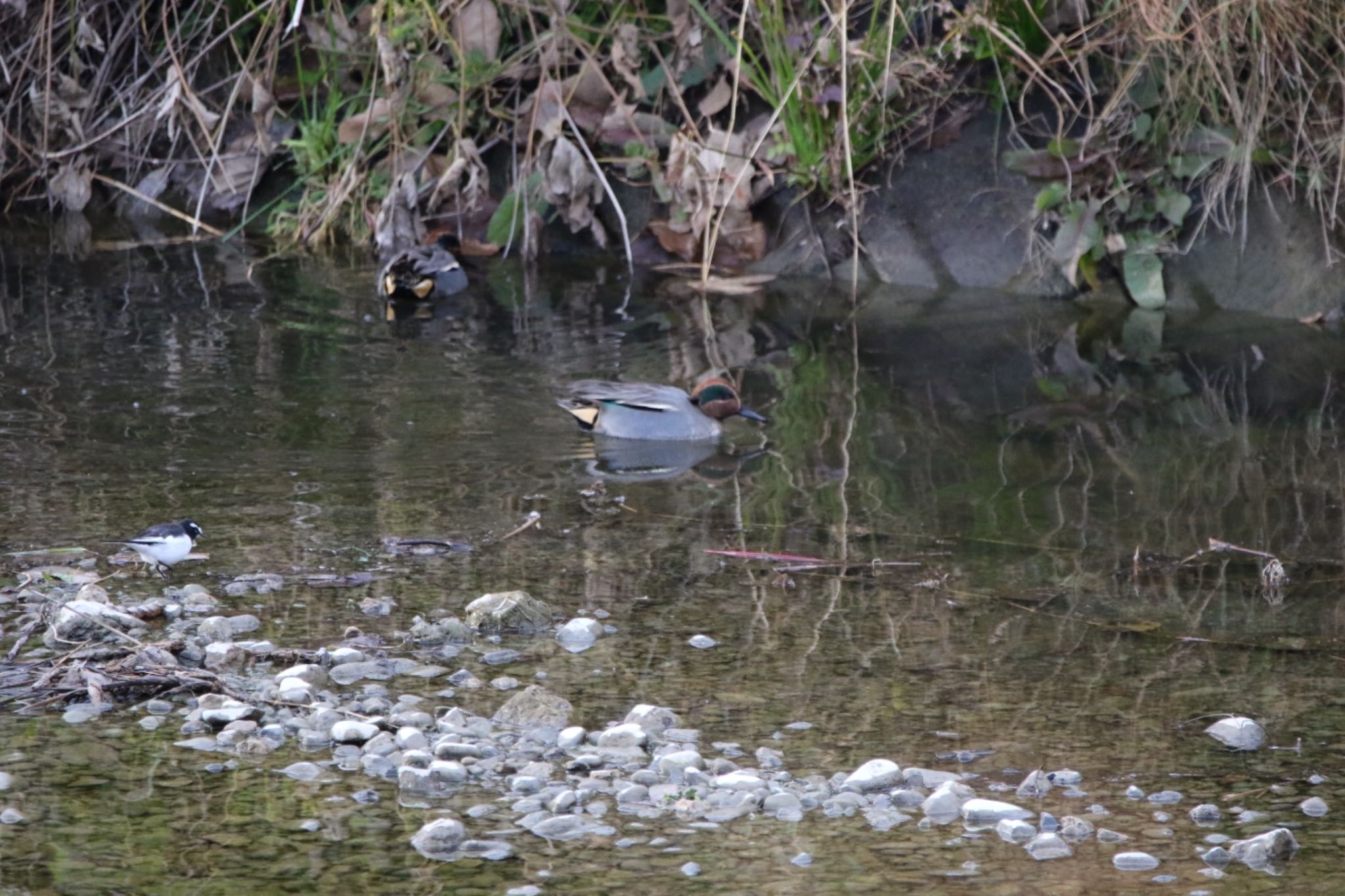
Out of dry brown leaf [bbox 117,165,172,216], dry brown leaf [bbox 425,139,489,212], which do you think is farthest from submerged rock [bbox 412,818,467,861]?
dry brown leaf [bbox 117,165,172,216]

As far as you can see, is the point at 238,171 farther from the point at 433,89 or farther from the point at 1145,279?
the point at 1145,279

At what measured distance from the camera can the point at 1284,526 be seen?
493 cm

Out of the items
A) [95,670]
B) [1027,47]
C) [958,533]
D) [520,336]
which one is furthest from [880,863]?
[1027,47]

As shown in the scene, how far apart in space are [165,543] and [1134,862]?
2459mm

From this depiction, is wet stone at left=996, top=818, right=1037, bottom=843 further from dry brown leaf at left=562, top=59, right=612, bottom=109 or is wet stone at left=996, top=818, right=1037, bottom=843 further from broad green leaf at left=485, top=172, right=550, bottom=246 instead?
dry brown leaf at left=562, top=59, right=612, bottom=109

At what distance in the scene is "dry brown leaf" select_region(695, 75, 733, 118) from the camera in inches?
355

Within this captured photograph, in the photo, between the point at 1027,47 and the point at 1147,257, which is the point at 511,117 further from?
the point at 1147,257

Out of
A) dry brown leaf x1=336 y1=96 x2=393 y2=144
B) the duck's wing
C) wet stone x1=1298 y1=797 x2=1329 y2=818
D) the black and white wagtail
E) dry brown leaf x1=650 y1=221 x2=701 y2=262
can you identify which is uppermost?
dry brown leaf x1=336 y1=96 x2=393 y2=144

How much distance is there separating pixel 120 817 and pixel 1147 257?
21.2ft

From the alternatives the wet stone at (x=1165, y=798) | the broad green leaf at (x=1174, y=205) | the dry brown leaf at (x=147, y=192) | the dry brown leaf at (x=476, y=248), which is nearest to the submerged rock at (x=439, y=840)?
the wet stone at (x=1165, y=798)

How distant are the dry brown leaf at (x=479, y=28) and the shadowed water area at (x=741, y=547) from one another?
1740 mm

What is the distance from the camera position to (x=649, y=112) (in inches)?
374

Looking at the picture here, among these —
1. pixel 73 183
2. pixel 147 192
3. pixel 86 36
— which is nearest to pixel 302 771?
pixel 147 192

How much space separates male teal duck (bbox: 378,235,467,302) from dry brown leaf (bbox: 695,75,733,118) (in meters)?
1.69
